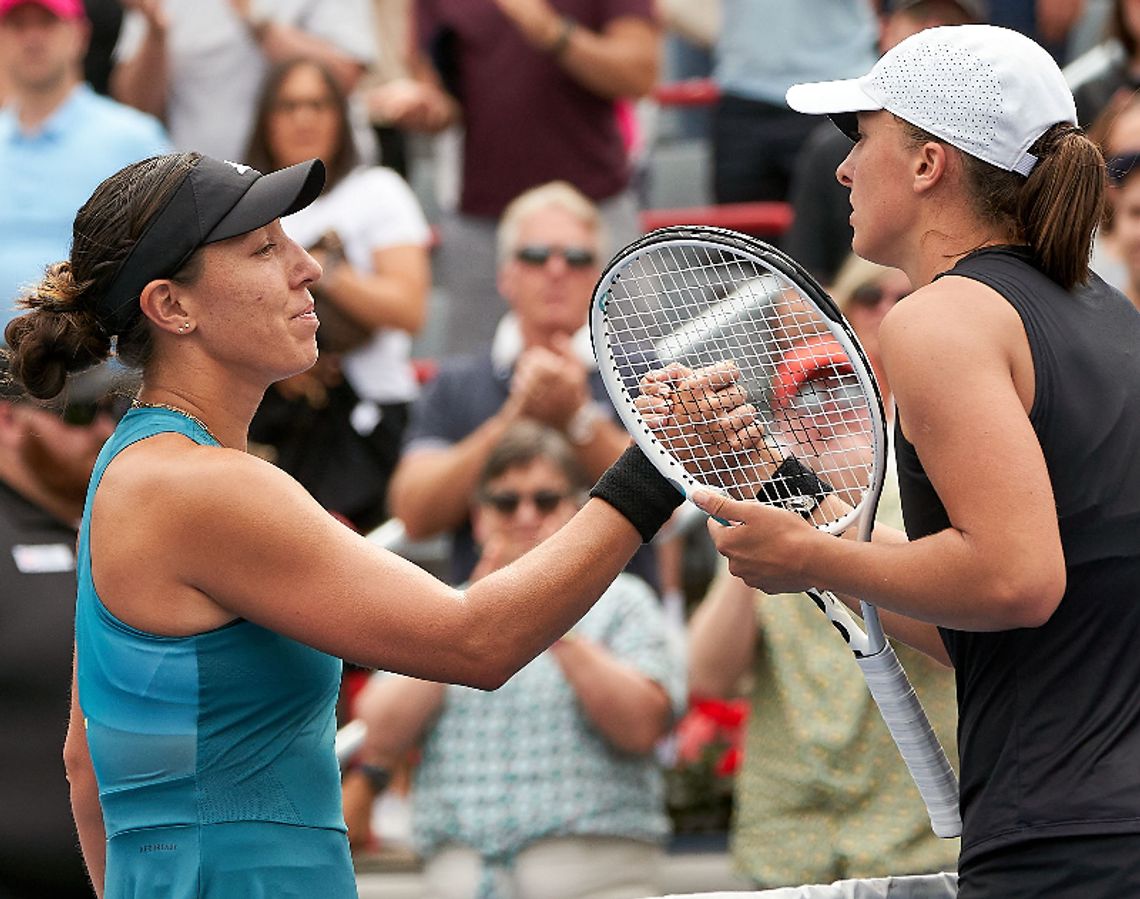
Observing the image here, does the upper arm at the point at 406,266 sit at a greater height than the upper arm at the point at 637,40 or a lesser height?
lesser

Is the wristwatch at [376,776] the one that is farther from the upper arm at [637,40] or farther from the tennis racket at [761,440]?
the upper arm at [637,40]

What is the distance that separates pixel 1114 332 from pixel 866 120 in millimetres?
475

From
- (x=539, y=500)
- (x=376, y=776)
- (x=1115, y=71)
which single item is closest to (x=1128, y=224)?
(x=1115, y=71)

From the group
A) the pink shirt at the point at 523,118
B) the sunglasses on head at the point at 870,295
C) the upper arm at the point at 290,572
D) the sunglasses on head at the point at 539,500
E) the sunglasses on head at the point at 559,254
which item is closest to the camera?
the upper arm at the point at 290,572

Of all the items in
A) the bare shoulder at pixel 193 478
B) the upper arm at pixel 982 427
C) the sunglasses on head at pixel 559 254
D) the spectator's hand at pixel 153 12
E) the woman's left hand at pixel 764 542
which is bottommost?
the spectator's hand at pixel 153 12

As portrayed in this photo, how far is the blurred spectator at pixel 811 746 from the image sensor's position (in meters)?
4.41

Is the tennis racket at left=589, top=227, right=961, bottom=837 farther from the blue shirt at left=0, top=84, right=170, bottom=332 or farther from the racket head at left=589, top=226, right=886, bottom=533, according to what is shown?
the blue shirt at left=0, top=84, right=170, bottom=332

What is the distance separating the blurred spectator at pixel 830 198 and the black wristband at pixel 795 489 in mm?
3369

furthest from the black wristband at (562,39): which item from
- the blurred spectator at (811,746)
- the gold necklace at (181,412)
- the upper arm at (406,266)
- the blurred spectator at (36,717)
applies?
the gold necklace at (181,412)

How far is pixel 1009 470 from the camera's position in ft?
8.08

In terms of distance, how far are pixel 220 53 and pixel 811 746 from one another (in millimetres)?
3952

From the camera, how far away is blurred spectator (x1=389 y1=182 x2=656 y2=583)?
5.33 meters

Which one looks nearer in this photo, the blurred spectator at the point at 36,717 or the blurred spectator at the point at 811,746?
the blurred spectator at the point at 36,717

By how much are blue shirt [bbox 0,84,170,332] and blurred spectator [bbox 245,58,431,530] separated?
438 millimetres
